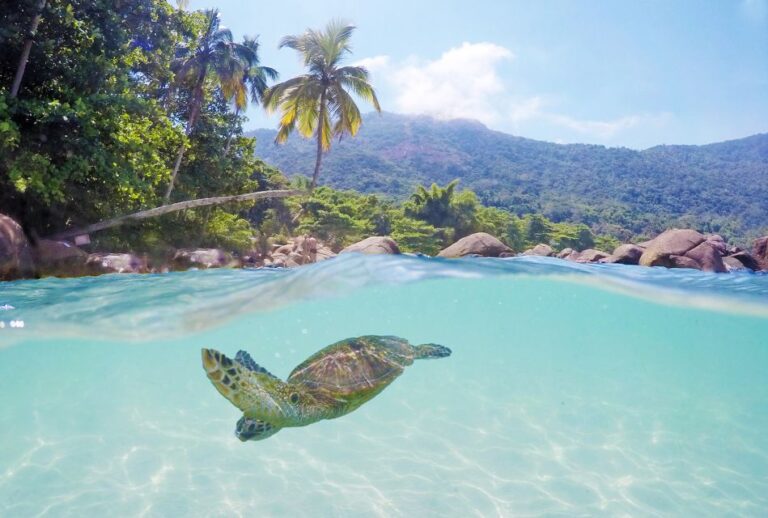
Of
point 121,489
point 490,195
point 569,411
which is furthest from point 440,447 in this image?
point 490,195

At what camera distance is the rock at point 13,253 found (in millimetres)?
11422

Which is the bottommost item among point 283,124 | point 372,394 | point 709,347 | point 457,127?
point 709,347

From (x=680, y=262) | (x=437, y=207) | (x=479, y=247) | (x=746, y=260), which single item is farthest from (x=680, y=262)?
(x=437, y=207)

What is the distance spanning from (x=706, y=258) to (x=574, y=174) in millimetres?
109276

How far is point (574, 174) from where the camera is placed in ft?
390

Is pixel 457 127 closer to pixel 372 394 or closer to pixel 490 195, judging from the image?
pixel 490 195

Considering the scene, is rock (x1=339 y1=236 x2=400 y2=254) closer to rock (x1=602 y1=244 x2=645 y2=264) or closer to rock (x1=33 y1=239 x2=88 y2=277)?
rock (x1=33 y1=239 x2=88 y2=277)

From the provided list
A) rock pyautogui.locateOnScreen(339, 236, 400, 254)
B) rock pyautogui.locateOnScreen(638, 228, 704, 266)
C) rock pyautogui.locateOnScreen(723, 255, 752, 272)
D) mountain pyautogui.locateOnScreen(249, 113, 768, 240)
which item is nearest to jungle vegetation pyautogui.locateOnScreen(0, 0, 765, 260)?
rock pyautogui.locateOnScreen(339, 236, 400, 254)

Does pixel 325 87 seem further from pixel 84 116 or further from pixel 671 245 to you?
pixel 671 245

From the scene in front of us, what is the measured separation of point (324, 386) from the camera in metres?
5.92

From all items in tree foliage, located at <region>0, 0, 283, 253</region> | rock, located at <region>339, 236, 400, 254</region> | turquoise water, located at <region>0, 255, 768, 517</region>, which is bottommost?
turquoise water, located at <region>0, 255, 768, 517</region>

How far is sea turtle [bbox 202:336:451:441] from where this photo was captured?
4508 millimetres

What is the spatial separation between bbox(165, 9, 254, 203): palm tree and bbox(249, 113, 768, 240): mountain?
63.3 m

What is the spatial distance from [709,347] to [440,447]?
1340 cm
